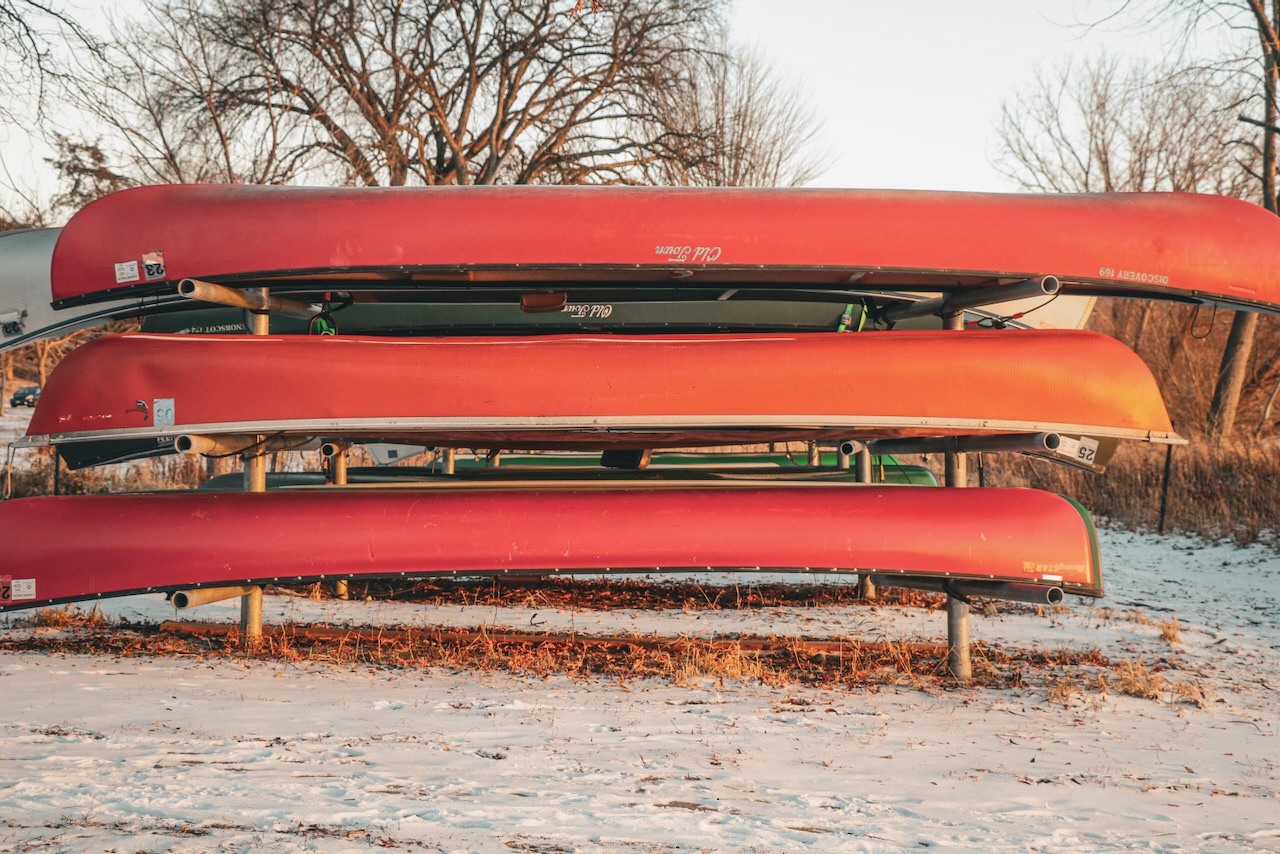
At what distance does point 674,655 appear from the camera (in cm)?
529

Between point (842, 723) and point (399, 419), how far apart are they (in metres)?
2.34

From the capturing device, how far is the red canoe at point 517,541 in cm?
484

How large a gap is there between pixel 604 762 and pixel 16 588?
10.4ft

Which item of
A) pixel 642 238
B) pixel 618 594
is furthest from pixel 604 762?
pixel 618 594

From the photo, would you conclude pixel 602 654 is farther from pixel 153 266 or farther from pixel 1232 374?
pixel 1232 374

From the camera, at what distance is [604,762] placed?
3.45 meters

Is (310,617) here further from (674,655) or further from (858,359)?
(858,359)

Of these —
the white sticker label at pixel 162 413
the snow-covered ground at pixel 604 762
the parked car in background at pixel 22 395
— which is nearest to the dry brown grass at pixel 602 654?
the snow-covered ground at pixel 604 762

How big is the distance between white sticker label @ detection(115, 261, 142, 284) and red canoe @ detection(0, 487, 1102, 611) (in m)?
1.10

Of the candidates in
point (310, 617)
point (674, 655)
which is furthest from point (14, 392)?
point (674, 655)

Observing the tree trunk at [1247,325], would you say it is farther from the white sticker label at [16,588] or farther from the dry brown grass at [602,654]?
the white sticker label at [16,588]

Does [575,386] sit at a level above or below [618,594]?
above

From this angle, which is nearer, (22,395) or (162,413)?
(162,413)

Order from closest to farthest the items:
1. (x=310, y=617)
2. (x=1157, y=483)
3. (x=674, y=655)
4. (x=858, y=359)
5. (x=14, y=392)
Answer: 1. (x=858, y=359)
2. (x=674, y=655)
3. (x=310, y=617)
4. (x=1157, y=483)
5. (x=14, y=392)
